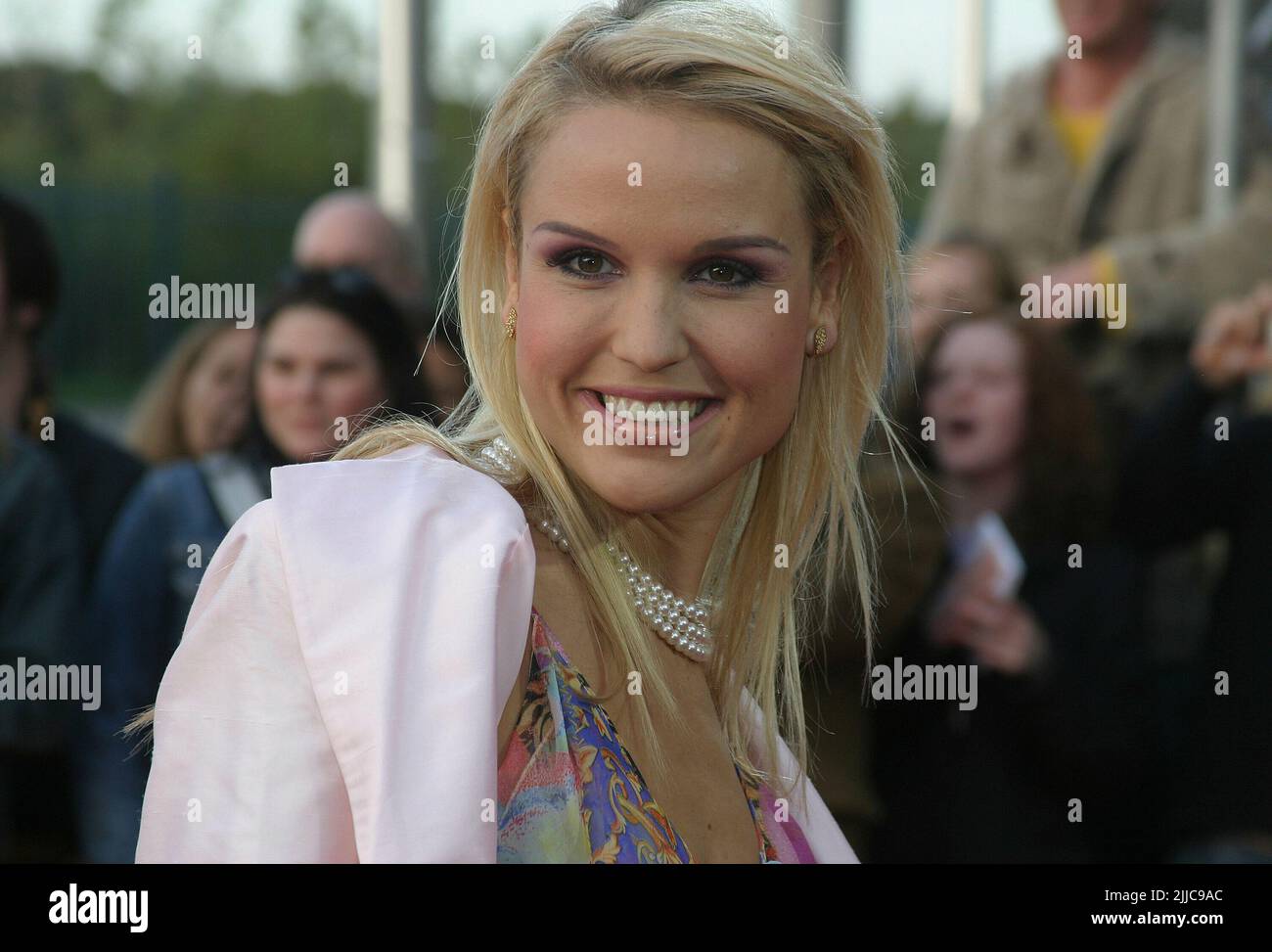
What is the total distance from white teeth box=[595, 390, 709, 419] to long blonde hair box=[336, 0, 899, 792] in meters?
0.10

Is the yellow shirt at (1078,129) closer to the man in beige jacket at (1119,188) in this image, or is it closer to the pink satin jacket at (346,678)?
the man in beige jacket at (1119,188)

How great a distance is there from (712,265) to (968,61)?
371 cm

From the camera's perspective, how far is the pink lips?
155cm

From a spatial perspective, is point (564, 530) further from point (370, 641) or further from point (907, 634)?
point (907, 634)

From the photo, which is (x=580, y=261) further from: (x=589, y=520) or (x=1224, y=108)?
(x=1224, y=108)

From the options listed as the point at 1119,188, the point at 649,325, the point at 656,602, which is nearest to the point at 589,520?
the point at 656,602

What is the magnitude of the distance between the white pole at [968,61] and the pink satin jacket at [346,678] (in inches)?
136

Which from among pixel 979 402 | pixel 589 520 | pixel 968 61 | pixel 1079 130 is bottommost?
pixel 589 520

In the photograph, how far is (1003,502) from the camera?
11.7ft

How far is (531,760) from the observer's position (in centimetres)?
147

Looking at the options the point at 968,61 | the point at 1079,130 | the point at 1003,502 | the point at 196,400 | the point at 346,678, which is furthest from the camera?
the point at 968,61

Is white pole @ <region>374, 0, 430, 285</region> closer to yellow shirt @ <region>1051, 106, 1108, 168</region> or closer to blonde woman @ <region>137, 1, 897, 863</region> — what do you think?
yellow shirt @ <region>1051, 106, 1108, 168</region>

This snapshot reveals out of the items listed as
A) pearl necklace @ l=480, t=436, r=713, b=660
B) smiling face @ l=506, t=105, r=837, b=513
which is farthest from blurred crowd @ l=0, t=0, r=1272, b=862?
smiling face @ l=506, t=105, r=837, b=513
